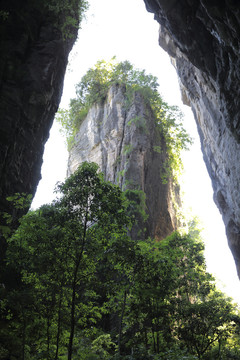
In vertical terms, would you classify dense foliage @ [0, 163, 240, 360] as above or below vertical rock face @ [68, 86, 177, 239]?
below

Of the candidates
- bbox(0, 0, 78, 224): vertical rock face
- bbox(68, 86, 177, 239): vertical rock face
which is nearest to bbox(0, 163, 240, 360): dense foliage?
bbox(0, 0, 78, 224): vertical rock face

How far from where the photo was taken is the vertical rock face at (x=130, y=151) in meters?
20.9

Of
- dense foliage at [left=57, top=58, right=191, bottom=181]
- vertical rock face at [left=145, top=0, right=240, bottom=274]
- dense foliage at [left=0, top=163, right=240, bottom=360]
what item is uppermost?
dense foliage at [left=57, top=58, right=191, bottom=181]

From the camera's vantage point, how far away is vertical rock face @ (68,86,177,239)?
824 inches

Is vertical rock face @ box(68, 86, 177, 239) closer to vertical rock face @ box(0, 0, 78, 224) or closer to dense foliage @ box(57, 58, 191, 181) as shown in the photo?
dense foliage @ box(57, 58, 191, 181)

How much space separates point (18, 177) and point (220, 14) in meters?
9.04

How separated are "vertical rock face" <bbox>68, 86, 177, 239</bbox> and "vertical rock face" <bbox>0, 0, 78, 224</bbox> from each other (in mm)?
8507

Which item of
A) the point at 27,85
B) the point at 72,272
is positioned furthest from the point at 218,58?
the point at 72,272

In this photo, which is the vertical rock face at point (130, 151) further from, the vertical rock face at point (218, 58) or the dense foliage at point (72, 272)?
the dense foliage at point (72, 272)

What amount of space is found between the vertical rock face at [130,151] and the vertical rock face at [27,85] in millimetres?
8507

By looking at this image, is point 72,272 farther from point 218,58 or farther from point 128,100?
point 128,100

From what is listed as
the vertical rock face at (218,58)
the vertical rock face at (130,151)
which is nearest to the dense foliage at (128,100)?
the vertical rock face at (130,151)

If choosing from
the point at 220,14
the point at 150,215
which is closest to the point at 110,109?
the point at 150,215

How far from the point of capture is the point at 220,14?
8070 mm
